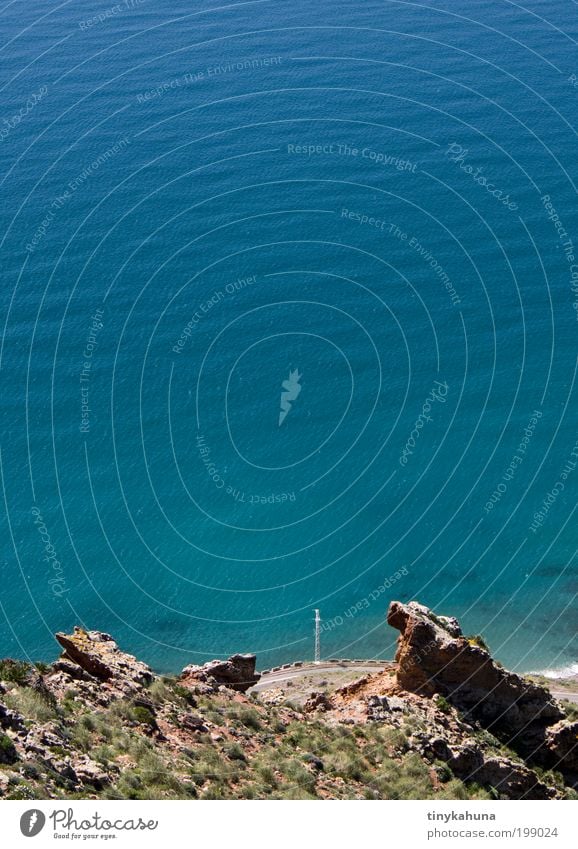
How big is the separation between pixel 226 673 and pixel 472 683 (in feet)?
41.2

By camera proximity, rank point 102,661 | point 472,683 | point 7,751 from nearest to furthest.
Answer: point 7,751
point 102,661
point 472,683

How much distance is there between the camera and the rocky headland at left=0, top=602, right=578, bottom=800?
4925 cm

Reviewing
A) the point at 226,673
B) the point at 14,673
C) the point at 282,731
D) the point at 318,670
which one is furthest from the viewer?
the point at 318,670

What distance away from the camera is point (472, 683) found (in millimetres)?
64062

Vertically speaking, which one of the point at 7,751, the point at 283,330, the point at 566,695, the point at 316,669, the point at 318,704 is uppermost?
the point at 283,330

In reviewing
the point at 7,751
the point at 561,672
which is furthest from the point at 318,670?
the point at 7,751

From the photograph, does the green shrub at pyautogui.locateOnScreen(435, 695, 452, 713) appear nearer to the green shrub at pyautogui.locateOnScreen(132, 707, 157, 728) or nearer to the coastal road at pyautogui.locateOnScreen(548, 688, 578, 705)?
the green shrub at pyautogui.locateOnScreen(132, 707, 157, 728)

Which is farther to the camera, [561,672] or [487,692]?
[561,672]

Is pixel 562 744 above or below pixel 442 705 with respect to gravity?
below

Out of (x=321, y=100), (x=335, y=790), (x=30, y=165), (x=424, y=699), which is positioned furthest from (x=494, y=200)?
(x=335, y=790)

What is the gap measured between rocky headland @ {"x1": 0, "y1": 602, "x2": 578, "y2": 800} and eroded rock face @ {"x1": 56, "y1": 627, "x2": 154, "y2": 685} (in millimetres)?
102

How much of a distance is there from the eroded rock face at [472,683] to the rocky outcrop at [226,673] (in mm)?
8013

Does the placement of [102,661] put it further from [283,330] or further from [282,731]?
[283,330]

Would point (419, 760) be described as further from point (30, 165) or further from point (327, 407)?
point (30, 165)
